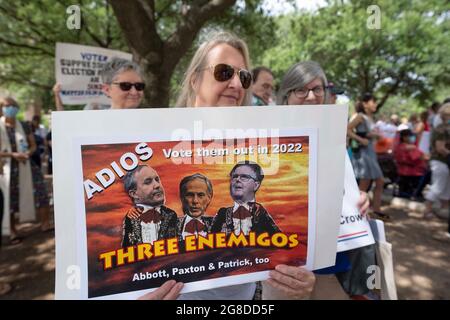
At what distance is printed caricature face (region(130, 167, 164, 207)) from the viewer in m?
0.90

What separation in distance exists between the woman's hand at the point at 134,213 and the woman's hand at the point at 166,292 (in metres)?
0.21

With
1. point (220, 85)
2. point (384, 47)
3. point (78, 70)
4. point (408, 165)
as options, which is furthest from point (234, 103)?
point (384, 47)

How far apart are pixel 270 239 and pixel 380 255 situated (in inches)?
32.5

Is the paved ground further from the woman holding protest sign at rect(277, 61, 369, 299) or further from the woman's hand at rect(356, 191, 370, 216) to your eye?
the woman's hand at rect(356, 191, 370, 216)

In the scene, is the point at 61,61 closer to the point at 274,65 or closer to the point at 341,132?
the point at 341,132

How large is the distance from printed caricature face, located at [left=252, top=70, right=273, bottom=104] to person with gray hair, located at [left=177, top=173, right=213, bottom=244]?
1838 mm

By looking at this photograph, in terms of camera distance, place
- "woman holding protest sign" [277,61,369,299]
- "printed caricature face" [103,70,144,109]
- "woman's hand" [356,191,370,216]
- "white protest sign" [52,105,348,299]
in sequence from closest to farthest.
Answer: "white protest sign" [52,105,348,299] → "woman's hand" [356,191,370,216] → "woman holding protest sign" [277,61,369,299] → "printed caricature face" [103,70,144,109]

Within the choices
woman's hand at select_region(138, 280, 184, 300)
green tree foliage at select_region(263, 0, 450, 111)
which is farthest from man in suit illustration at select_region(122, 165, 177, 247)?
green tree foliage at select_region(263, 0, 450, 111)

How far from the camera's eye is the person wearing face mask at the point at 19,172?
145 inches

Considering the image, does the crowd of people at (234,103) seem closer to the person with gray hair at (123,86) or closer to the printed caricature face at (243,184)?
the person with gray hair at (123,86)

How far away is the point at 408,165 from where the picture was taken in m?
6.07

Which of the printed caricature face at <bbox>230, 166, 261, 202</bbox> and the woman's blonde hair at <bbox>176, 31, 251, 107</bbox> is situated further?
the woman's blonde hair at <bbox>176, 31, 251, 107</bbox>
